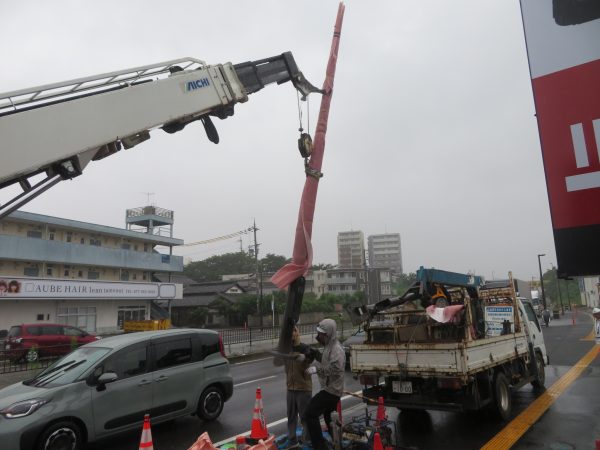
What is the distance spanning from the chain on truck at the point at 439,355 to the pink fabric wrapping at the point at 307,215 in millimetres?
2238

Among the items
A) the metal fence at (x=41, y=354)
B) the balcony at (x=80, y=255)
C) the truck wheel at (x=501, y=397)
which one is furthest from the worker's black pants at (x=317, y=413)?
the balcony at (x=80, y=255)

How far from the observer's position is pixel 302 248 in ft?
18.4

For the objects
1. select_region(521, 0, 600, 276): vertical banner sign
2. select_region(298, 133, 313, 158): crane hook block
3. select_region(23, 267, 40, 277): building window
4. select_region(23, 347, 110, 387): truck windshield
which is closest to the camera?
select_region(521, 0, 600, 276): vertical banner sign

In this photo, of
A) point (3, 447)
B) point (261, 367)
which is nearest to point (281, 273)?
point (3, 447)

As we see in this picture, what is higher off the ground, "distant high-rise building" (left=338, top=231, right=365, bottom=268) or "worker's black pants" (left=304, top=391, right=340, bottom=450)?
"distant high-rise building" (left=338, top=231, right=365, bottom=268)

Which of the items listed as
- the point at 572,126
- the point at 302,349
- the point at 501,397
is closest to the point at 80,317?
the point at 302,349

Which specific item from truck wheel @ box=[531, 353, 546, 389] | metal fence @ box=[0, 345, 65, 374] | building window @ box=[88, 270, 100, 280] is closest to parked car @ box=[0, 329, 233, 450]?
truck wheel @ box=[531, 353, 546, 389]

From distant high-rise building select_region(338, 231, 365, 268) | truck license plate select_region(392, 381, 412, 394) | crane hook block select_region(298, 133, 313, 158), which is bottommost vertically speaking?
truck license plate select_region(392, 381, 412, 394)

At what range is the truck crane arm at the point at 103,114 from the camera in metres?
4.86

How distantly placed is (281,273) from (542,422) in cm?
530

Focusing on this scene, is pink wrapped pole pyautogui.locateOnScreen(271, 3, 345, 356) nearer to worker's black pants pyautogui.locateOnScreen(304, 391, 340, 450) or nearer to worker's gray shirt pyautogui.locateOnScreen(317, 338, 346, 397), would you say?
worker's gray shirt pyautogui.locateOnScreen(317, 338, 346, 397)

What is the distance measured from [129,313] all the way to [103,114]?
30.6 meters

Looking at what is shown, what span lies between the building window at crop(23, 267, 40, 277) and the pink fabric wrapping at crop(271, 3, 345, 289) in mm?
28544

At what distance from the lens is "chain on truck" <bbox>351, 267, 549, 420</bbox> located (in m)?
6.45
